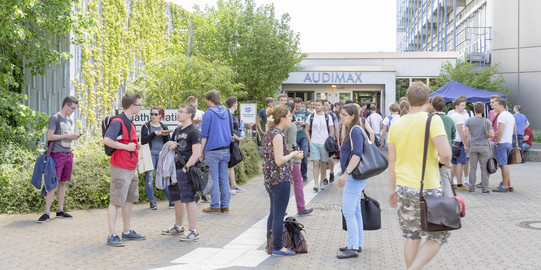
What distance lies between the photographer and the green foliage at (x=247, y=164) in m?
11.9

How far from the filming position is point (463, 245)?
6.51 metres

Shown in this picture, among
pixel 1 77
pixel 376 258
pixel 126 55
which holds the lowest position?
pixel 376 258

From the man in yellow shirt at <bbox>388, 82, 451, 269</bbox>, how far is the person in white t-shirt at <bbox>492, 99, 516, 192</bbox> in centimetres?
732

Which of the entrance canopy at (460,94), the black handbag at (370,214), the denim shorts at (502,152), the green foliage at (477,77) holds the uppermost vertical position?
the green foliage at (477,77)

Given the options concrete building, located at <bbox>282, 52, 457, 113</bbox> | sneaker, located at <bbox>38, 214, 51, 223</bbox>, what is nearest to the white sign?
sneaker, located at <bbox>38, 214, 51, 223</bbox>

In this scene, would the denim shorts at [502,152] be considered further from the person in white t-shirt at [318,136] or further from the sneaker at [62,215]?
the sneaker at [62,215]

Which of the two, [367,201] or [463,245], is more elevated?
[367,201]

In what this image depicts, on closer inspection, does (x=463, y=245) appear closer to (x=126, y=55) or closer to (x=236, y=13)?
(x=126, y=55)

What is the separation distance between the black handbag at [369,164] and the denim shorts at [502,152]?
20.3 ft

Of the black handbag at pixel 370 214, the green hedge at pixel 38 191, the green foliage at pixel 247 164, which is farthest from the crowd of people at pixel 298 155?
the green foliage at pixel 247 164

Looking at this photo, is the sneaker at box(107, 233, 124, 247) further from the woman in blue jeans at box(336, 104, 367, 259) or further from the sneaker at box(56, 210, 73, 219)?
the woman in blue jeans at box(336, 104, 367, 259)

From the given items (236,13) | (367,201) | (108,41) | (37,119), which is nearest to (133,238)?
(367,201)

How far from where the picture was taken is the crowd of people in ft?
14.5

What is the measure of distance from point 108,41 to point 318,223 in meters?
9.97
